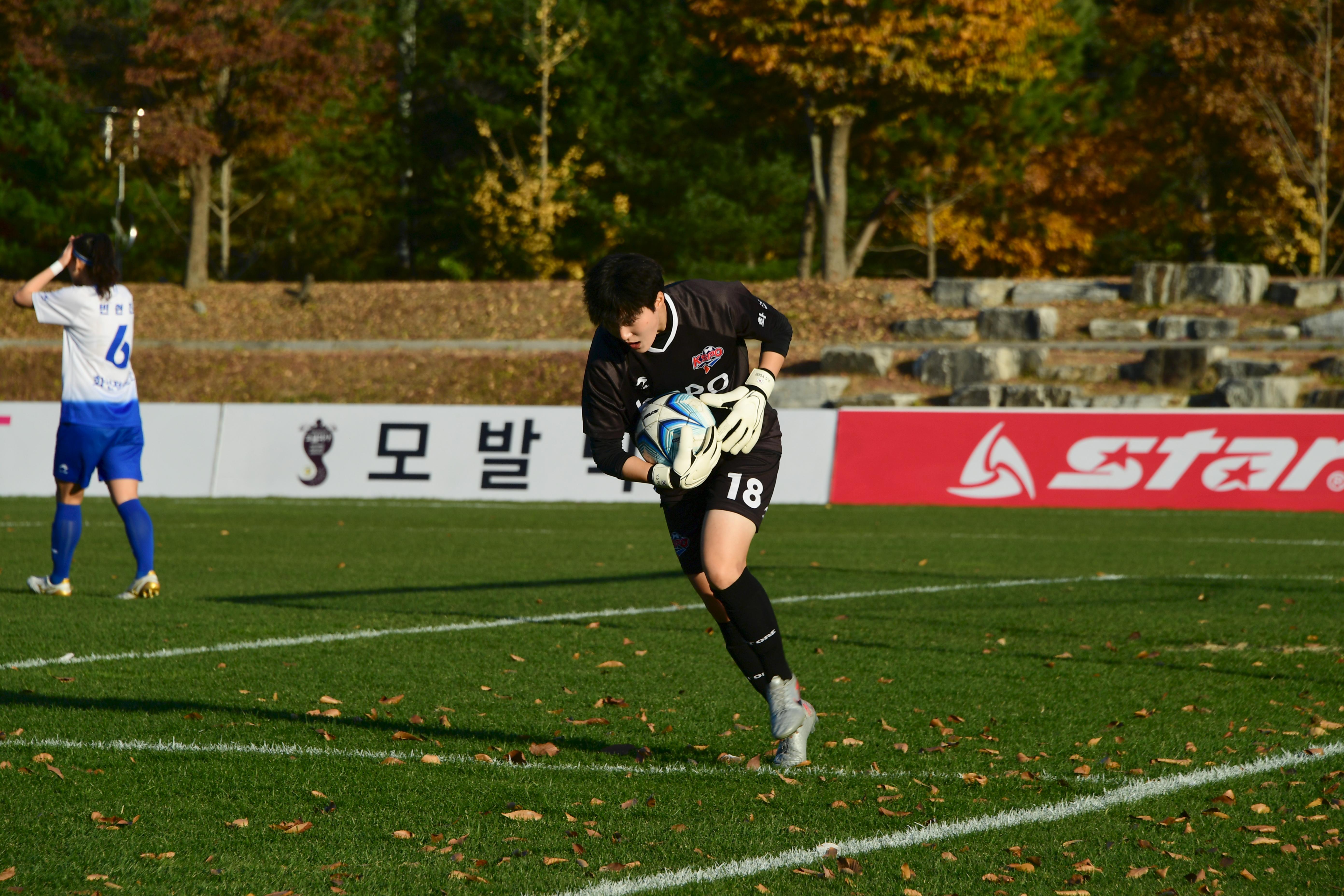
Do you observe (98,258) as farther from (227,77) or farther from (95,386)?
(227,77)

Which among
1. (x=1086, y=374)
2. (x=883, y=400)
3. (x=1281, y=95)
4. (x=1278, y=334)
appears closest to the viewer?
(x=883, y=400)

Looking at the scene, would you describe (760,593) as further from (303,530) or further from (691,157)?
(691,157)

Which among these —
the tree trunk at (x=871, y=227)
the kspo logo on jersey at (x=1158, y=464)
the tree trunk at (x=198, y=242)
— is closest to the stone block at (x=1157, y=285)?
the tree trunk at (x=871, y=227)

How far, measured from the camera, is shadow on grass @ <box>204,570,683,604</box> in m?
9.14

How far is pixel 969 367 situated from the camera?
24.8 m

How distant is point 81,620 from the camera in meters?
7.95

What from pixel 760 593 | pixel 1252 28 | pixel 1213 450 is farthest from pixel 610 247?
pixel 760 593

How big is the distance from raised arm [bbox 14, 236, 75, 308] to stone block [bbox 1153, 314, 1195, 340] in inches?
877

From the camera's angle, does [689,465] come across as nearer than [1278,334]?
Yes

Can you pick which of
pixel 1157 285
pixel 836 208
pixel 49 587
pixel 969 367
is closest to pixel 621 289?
pixel 49 587

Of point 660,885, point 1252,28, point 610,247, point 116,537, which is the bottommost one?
point 116,537

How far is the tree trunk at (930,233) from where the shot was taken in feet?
120

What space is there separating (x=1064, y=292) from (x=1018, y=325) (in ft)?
8.75

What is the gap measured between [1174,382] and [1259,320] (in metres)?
4.37
